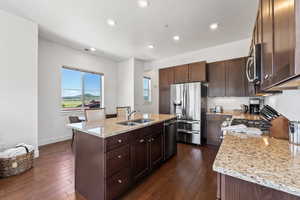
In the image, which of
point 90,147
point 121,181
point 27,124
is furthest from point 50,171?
point 121,181

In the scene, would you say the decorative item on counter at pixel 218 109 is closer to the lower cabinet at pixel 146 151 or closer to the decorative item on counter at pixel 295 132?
the lower cabinet at pixel 146 151

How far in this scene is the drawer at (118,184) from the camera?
1.52 meters

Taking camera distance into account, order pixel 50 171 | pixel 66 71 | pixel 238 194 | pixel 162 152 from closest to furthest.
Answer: pixel 238 194 < pixel 50 171 < pixel 162 152 < pixel 66 71

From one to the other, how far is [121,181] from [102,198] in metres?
0.26

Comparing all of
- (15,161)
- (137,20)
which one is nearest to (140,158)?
(15,161)

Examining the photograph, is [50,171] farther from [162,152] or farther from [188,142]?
[188,142]

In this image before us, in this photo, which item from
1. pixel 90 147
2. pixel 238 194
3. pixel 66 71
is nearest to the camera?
pixel 238 194

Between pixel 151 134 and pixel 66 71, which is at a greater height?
pixel 66 71

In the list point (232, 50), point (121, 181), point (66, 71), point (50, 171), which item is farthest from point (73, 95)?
point (232, 50)

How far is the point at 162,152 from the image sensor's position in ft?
8.34

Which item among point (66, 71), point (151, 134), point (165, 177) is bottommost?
point (165, 177)

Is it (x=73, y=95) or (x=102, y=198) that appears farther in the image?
(x=73, y=95)

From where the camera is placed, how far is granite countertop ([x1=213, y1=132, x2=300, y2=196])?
58 centimetres

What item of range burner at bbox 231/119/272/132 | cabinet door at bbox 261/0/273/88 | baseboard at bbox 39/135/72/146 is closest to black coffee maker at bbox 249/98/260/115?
range burner at bbox 231/119/272/132
